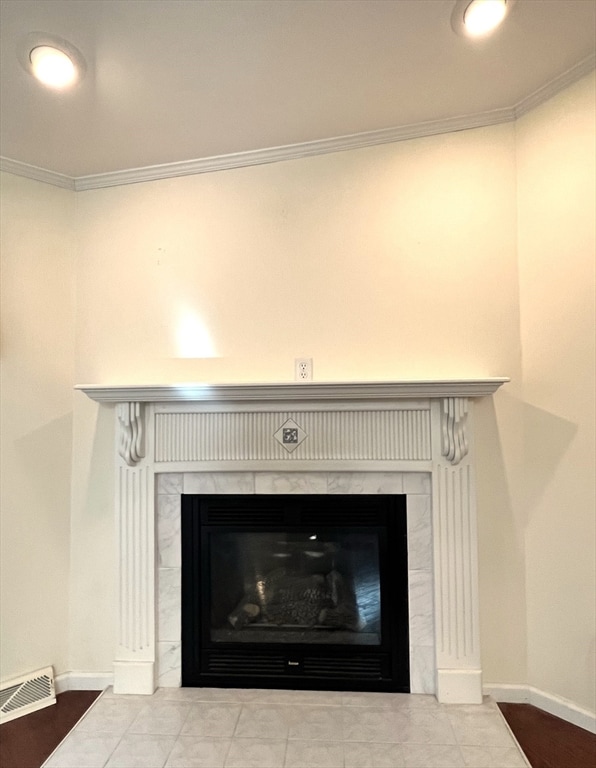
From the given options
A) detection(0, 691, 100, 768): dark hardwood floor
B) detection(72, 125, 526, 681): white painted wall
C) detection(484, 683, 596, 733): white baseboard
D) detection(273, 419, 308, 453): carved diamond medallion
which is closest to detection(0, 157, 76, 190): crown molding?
detection(72, 125, 526, 681): white painted wall

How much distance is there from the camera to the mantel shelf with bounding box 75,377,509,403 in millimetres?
1979

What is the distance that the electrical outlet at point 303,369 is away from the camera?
221cm

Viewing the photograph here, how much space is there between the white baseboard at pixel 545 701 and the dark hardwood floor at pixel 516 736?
2 cm

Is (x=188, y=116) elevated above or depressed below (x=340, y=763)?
above

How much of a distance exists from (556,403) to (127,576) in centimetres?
196

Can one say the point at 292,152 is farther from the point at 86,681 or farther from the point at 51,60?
the point at 86,681

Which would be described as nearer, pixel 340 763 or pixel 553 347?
pixel 340 763

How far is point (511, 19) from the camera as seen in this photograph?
1.59 metres

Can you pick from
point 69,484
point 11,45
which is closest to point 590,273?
point 11,45

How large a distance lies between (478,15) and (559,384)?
131 cm

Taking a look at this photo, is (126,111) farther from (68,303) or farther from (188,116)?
(68,303)

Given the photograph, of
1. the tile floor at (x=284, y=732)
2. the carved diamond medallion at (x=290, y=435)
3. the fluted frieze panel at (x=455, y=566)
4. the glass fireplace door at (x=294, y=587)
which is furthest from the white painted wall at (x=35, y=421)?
the fluted frieze panel at (x=455, y=566)

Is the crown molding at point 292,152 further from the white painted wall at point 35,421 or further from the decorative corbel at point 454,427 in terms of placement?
the decorative corbel at point 454,427

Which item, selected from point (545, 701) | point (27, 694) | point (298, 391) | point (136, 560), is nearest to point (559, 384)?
point (298, 391)
